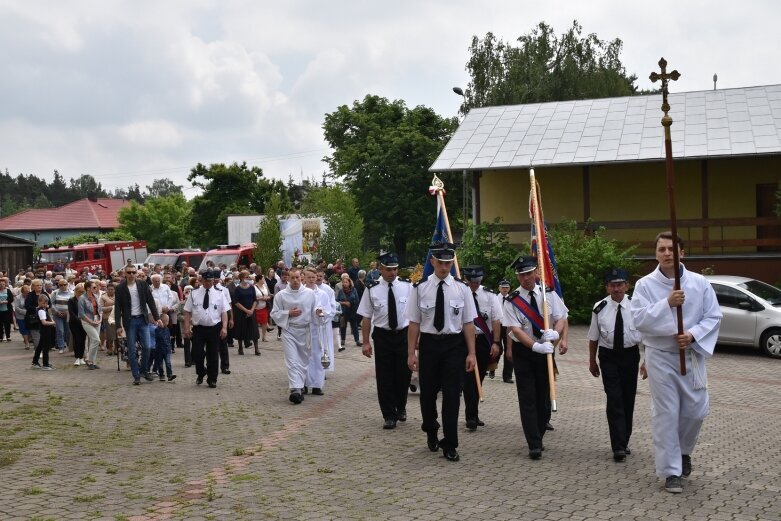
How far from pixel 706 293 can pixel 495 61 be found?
1780 inches

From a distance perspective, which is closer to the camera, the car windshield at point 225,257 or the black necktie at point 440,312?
the black necktie at point 440,312

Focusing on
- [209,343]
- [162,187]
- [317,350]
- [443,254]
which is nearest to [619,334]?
[443,254]

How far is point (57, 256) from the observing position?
143ft

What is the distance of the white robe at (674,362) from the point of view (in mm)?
7246

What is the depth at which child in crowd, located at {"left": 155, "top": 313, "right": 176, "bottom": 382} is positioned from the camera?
15.3 meters

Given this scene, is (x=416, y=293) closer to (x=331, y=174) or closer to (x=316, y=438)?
(x=316, y=438)

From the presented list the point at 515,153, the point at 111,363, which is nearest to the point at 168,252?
the point at 515,153

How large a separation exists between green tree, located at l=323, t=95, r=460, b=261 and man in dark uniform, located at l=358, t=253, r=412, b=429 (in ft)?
132

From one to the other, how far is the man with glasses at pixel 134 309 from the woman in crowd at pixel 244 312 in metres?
4.68

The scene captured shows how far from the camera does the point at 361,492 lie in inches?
287

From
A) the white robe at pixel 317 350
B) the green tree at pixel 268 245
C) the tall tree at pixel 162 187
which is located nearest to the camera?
the white robe at pixel 317 350

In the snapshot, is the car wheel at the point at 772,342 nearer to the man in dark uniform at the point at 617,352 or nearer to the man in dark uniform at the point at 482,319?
the man in dark uniform at the point at 482,319

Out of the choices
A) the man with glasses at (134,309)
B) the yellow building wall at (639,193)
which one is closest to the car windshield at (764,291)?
the yellow building wall at (639,193)

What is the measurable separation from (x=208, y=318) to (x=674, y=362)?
Answer: 8692 millimetres
